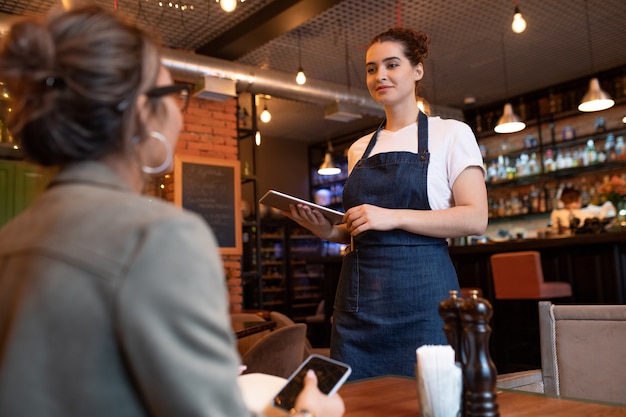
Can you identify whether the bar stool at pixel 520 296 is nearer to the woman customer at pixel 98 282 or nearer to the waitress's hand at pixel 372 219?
the waitress's hand at pixel 372 219

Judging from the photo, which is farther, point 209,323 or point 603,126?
point 603,126

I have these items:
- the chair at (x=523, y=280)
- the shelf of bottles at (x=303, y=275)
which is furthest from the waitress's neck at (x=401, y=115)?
the shelf of bottles at (x=303, y=275)

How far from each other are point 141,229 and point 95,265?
5 centimetres

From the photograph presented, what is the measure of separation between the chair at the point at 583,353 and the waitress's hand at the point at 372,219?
469 millimetres

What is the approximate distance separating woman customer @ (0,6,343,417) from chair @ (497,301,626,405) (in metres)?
1.14

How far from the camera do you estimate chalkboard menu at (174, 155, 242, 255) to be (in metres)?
6.45

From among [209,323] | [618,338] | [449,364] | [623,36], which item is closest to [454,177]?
[618,338]

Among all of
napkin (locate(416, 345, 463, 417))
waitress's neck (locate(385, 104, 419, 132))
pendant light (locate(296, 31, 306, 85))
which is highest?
pendant light (locate(296, 31, 306, 85))

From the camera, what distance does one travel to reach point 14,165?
532 cm

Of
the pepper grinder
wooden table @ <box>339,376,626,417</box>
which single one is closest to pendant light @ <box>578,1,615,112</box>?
wooden table @ <box>339,376,626,417</box>

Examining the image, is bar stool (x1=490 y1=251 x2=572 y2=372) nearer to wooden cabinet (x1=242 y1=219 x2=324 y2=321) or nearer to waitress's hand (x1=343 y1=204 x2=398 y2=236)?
waitress's hand (x1=343 y1=204 x2=398 y2=236)

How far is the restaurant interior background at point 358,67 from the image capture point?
5.84 m

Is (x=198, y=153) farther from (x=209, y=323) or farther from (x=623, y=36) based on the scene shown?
(x=209, y=323)

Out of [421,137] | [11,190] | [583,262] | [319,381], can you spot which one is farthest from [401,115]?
[11,190]
